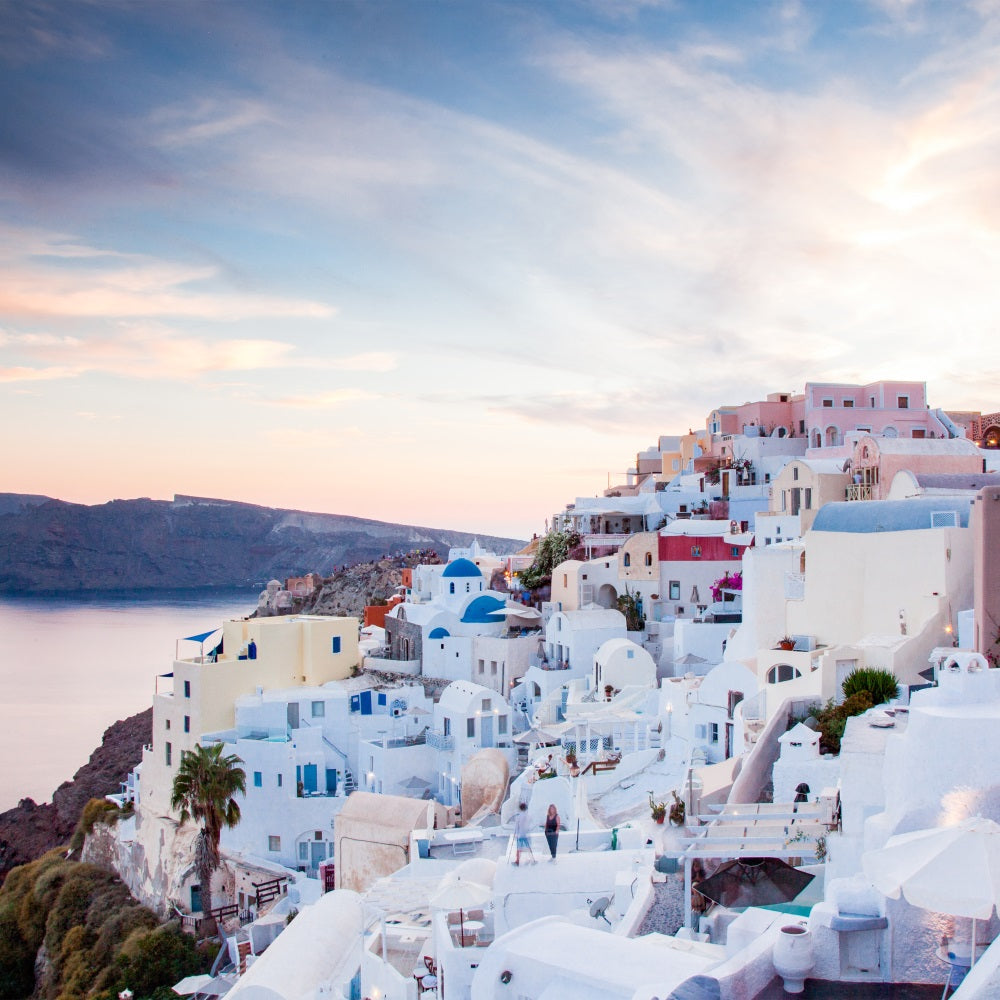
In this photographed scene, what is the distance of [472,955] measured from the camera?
10.6 meters

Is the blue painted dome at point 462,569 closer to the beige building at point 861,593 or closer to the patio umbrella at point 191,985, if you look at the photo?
the beige building at point 861,593

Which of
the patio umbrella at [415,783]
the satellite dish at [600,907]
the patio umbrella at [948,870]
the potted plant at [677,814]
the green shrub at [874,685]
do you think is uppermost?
the green shrub at [874,685]

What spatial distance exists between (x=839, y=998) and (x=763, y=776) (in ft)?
26.8

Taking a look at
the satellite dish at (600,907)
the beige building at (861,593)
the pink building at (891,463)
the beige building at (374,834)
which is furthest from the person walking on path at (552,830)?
the pink building at (891,463)

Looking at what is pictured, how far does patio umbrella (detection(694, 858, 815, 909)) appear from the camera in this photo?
1092 cm

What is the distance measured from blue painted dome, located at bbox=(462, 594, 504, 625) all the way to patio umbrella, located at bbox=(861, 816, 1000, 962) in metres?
24.2

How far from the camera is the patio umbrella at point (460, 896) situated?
12102 mm

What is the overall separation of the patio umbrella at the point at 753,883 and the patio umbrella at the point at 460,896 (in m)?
2.78

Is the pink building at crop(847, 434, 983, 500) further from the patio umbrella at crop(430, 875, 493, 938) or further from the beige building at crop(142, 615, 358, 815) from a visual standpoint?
the patio umbrella at crop(430, 875, 493, 938)

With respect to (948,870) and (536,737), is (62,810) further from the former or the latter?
(948,870)

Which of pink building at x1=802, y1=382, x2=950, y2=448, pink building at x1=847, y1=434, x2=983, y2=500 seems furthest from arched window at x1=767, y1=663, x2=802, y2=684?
pink building at x1=802, y1=382, x2=950, y2=448

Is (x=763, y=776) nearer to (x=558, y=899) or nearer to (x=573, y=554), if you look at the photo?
(x=558, y=899)

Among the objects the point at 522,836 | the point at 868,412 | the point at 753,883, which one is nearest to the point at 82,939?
the point at 522,836

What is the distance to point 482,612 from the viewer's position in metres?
31.8
